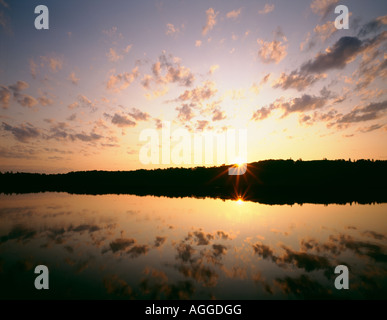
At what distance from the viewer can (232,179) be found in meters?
118

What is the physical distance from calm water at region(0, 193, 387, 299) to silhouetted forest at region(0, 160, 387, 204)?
169 ft

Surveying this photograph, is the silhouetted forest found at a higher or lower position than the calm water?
lower

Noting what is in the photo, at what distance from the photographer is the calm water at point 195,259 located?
25.2 feet

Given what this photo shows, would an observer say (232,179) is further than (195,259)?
Yes

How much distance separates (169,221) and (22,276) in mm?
12220

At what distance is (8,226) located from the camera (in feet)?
59.9

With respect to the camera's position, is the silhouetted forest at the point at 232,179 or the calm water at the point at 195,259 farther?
the silhouetted forest at the point at 232,179

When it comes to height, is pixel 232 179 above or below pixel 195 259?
below

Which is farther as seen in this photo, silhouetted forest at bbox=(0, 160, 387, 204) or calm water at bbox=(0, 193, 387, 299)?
silhouetted forest at bbox=(0, 160, 387, 204)

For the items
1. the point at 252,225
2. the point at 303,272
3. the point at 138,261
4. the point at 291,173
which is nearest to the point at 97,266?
the point at 138,261

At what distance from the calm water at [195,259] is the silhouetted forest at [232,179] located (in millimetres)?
51386

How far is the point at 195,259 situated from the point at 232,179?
360ft

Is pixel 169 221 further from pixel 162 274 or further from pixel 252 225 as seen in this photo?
pixel 162 274

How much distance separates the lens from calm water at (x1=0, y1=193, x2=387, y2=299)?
7.68 meters
